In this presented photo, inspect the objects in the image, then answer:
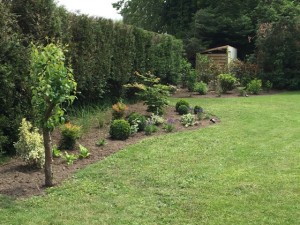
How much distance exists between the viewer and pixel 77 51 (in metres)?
8.61

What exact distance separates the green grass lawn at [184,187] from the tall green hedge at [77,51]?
1.76m

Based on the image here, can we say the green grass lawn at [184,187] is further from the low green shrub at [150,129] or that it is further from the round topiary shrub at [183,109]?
the round topiary shrub at [183,109]

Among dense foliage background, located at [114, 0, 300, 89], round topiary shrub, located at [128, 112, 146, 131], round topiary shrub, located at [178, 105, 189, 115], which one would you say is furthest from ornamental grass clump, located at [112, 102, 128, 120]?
dense foliage background, located at [114, 0, 300, 89]

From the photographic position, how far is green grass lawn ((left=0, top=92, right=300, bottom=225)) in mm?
4023

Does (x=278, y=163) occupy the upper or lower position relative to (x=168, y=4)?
lower

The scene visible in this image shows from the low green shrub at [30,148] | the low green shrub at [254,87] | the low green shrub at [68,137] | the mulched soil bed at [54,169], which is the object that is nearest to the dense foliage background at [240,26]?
the low green shrub at [254,87]

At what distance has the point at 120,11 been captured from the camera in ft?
125

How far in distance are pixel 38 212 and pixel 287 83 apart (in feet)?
54.1

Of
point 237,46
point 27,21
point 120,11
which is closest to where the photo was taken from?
point 27,21

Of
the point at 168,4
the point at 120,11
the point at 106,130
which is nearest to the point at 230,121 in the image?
the point at 106,130

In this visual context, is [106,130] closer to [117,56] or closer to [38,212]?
[117,56]

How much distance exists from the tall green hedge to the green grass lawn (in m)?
1.76

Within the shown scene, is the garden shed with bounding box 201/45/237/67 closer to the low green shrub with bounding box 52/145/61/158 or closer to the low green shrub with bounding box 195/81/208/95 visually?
the low green shrub with bounding box 195/81/208/95

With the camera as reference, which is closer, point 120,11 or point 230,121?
point 230,121
